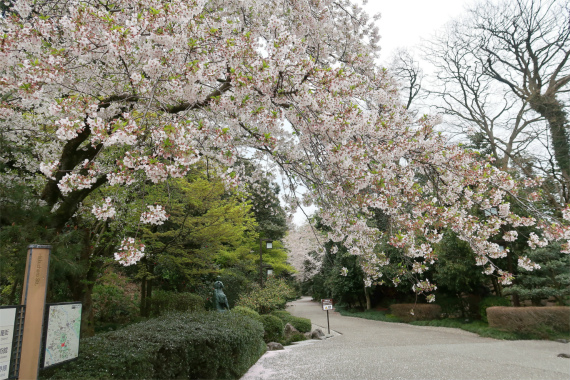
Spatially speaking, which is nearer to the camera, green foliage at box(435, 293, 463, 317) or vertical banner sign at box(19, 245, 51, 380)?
vertical banner sign at box(19, 245, 51, 380)

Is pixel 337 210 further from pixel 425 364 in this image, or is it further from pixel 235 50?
pixel 425 364

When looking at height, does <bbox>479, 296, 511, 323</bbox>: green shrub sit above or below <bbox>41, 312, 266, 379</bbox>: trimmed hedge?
below

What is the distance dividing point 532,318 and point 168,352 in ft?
30.4

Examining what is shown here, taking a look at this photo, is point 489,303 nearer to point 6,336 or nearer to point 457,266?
point 457,266

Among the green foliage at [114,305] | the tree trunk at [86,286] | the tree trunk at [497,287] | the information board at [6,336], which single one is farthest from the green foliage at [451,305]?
the information board at [6,336]

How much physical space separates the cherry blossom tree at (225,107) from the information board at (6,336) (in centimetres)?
83

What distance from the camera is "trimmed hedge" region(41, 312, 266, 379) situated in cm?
295

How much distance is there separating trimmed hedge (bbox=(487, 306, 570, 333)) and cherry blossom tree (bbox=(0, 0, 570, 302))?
519 centimetres

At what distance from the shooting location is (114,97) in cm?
372

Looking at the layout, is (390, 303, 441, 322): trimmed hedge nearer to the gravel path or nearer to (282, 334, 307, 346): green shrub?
the gravel path

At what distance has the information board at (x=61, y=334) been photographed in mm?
2584

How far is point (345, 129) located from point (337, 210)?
5.29 ft

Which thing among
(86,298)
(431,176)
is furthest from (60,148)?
(431,176)

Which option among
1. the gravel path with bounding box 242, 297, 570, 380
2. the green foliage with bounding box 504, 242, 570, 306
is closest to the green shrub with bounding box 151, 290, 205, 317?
the gravel path with bounding box 242, 297, 570, 380
